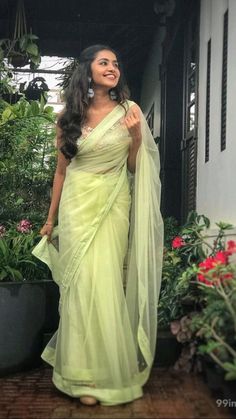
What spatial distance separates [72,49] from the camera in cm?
846

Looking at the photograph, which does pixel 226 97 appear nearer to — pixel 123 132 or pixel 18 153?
pixel 123 132

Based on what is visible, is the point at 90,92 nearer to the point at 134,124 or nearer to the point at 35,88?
the point at 134,124

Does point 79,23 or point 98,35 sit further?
point 98,35

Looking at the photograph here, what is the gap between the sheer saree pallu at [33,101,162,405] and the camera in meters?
2.70

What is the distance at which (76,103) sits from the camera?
3000mm

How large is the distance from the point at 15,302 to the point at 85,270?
0.76 meters

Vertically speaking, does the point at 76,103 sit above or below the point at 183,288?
above

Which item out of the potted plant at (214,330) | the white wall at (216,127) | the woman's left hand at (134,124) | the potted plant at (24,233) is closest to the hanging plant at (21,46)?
the potted plant at (24,233)

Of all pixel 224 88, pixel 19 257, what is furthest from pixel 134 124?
pixel 224 88

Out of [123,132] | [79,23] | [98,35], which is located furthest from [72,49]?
[123,132]

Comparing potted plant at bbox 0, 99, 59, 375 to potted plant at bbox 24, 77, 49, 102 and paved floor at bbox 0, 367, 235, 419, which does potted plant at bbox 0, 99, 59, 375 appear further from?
potted plant at bbox 24, 77, 49, 102

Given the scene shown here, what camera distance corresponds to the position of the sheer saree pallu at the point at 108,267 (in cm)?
270

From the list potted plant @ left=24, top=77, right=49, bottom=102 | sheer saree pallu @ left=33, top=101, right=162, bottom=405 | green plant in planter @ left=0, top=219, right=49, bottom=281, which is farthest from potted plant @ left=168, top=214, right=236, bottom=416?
potted plant @ left=24, top=77, right=49, bottom=102

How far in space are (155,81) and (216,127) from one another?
167 inches
